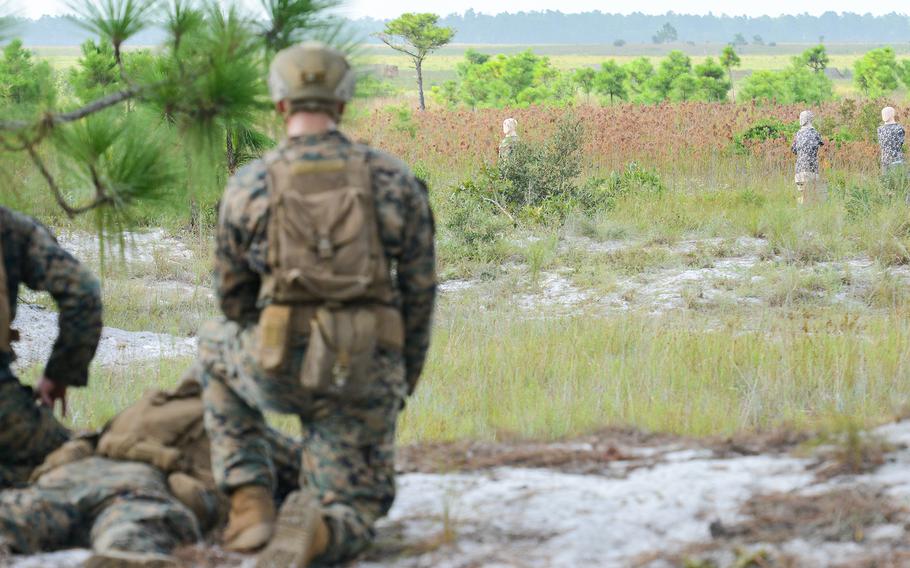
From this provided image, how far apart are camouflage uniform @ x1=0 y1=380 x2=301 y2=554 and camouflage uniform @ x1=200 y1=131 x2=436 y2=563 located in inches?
7.5

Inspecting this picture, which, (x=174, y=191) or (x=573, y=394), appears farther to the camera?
(x=573, y=394)

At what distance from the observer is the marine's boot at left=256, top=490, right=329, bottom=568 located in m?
2.77

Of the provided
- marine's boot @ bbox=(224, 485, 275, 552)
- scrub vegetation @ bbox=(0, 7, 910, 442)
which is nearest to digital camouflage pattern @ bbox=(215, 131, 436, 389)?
marine's boot @ bbox=(224, 485, 275, 552)

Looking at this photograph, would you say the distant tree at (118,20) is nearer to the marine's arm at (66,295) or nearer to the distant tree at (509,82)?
the marine's arm at (66,295)

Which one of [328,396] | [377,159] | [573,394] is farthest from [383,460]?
[573,394]

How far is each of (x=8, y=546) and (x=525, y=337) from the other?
4617 millimetres

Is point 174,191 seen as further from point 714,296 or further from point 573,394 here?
point 714,296

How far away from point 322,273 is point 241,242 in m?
0.30

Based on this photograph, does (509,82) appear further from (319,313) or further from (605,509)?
(319,313)

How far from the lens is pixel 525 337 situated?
736cm

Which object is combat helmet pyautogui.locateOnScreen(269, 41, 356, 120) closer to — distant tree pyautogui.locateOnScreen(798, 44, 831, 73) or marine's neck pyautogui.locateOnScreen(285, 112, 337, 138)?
marine's neck pyautogui.locateOnScreen(285, 112, 337, 138)

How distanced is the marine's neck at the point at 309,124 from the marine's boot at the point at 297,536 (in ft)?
3.20

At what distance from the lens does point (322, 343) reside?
2990 mm

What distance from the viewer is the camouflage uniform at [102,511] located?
120 inches
